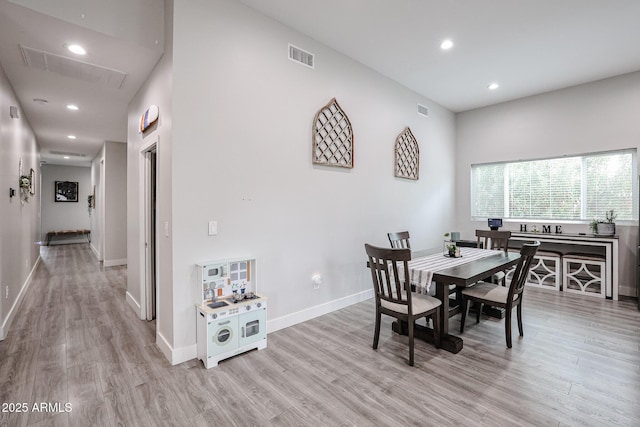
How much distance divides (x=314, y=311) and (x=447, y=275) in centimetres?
164

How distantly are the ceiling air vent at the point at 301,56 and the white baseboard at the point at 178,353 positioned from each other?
3.03 meters

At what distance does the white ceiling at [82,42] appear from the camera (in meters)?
2.28

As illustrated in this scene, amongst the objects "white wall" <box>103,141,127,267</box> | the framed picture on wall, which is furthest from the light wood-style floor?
the framed picture on wall

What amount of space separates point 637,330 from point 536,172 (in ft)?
9.51

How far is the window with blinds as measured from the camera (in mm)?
4457

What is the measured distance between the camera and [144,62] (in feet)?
9.51

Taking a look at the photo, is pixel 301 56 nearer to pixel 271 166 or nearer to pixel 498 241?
pixel 271 166

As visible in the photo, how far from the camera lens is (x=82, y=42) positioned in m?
2.56

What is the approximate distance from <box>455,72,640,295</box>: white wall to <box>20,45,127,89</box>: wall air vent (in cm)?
580

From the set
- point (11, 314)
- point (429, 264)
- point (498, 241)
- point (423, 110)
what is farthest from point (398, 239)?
point (11, 314)

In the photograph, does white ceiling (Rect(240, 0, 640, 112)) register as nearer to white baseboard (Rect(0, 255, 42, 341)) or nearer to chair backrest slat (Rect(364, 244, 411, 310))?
chair backrest slat (Rect(364, 244, 411, 310))

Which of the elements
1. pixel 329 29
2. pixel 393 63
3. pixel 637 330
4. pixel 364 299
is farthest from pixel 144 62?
pixel 637 330

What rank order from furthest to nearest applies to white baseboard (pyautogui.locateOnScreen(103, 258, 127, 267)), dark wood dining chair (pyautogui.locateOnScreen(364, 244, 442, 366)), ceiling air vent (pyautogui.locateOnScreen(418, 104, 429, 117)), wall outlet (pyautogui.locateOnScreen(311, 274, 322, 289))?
white baseboard (pyautogui.locateOnScreen(103, 258, 127, 267)) < ceiling air vent (pyautogui.locateOnScreen(418, 104, 429, 117)) < wall outlet (pyautogui.locateOnScreen(311, 274, 322, 289)) < dark wood dining chair (pyautogui.locateOnScreen(364, 244, 442, 366))

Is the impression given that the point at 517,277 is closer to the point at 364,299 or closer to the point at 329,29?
the point at 364,299
